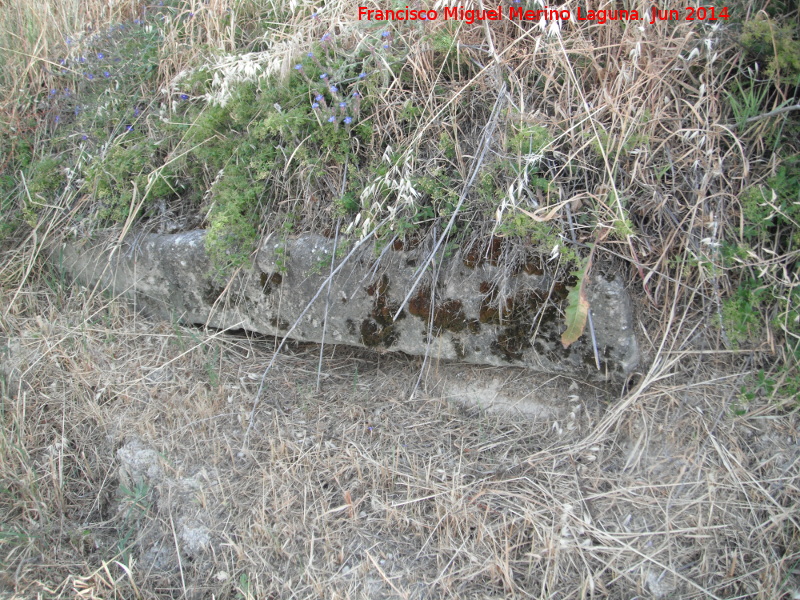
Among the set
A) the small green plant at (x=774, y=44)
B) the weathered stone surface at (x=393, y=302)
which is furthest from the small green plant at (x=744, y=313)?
the small green plant at (x=774, y=44)

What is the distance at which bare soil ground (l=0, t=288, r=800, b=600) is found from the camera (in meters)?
1.83

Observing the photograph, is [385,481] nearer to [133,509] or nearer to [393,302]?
[393,302]

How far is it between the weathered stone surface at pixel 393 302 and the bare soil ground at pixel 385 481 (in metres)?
0.18

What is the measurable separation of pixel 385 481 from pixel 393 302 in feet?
A: 2.33

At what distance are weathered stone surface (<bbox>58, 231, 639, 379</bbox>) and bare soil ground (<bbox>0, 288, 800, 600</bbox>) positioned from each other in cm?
18

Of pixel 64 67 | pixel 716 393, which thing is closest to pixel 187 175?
pixel 64 67

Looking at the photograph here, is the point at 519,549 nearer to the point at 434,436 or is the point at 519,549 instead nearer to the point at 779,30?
the point at 434,436

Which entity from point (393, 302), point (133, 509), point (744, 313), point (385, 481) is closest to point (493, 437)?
point (385, 481)

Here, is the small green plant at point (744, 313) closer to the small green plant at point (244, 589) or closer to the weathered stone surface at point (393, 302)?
the weathered stone surface at point (393, 302)

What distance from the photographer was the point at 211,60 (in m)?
2.99

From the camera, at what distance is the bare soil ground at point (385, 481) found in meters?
1.83

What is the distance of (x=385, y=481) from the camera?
2096 mm

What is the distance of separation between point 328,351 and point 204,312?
0.66m

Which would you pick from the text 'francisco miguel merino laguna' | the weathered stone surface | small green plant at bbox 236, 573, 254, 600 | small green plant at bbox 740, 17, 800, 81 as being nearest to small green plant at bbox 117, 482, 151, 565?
small green plant at bbox 236, 573, 254, 600
